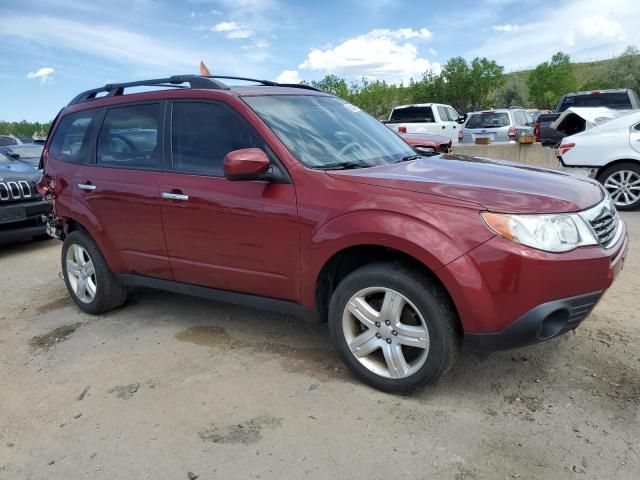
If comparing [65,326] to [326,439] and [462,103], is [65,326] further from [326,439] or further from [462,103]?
[462,103]

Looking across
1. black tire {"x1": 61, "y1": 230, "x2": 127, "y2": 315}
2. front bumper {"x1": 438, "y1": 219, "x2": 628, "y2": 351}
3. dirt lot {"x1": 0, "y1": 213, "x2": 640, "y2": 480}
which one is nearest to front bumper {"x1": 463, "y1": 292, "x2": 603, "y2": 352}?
front bumper {"x1": 438, "y1": 219, "x2": 628, "y2": 351}

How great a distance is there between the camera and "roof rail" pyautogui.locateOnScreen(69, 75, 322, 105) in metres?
3.85

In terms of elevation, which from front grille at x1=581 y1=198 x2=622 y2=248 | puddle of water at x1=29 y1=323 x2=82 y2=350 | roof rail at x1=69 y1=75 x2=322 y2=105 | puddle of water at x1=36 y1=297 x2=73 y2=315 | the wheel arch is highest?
roof rail at x1=69 y1=75 x2=322 y2=105

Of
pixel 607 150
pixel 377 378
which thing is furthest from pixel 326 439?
pixel 607 150

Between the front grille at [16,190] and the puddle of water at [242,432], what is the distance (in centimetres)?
568

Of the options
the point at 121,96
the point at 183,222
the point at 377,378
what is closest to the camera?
the point at 377,378

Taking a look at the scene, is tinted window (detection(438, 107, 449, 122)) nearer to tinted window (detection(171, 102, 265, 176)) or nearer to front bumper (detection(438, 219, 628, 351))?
tinted window (detection(171, 102, 265, 176))

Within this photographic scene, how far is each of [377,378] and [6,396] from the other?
2304 mm

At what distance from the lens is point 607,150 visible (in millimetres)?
8180

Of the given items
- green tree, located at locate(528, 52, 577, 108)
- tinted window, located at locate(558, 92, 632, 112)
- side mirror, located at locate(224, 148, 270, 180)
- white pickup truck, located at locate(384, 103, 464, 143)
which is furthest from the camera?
green tree, located at locate(528, 52, 577, 108)

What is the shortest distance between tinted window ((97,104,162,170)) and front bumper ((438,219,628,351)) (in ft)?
7.85

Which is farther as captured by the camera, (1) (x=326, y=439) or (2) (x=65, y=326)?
(2) (x=65, y=326)

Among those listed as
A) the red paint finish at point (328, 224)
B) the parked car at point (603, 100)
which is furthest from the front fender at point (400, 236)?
the parked car at point (603, 100)

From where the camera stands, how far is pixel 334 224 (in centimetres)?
307
